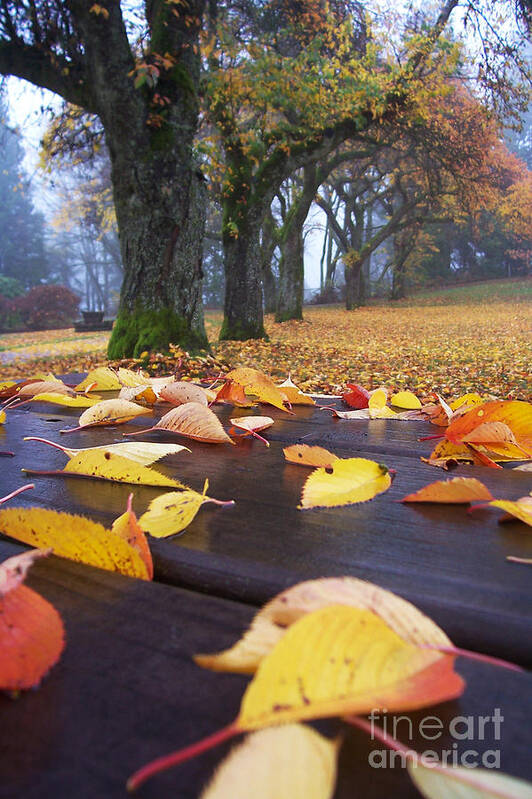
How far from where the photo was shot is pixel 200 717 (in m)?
0.25

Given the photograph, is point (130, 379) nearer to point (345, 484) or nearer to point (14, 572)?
Result: point (345, 484)

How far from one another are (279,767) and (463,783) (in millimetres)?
78

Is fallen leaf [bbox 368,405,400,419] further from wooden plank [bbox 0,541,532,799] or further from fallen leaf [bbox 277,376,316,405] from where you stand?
wooden plank [bbox 0,541,532,799]

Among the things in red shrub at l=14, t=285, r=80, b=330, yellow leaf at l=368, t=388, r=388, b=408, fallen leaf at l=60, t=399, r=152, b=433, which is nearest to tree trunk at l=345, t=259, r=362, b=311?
red shrub at l=14, t=285, r=80, b=330

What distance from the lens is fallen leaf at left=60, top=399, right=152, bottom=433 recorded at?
0.92 metres

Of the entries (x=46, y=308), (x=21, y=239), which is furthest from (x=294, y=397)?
(x=21, y=239)

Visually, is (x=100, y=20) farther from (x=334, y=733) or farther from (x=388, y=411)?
(x=334, y=733)

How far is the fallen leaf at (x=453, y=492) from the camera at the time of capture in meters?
0.53

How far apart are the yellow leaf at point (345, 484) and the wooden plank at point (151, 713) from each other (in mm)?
229

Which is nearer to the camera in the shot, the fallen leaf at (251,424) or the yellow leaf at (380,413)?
the fallen leaf at (251,424)

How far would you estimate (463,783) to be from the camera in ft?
0.70

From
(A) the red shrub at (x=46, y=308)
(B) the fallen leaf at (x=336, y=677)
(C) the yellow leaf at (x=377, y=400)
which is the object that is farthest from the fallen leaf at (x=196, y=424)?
(A) the red shrub at (x=46, y=308)

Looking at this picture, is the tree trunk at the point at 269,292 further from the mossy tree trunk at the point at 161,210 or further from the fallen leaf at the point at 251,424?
the fallen leaf at the point at 251,424

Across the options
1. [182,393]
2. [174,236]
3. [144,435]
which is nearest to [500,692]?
[144,435]
